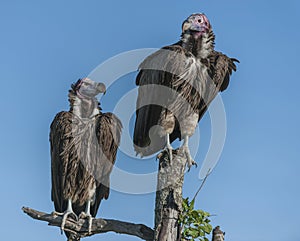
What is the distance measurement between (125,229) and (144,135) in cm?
176

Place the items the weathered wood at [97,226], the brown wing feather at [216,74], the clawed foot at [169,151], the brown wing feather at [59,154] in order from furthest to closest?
the brown wing feather at [59,154]
the brown wing feather at [216,74]
the clawed foot at [169,151]
the weathered wood at [97,226]

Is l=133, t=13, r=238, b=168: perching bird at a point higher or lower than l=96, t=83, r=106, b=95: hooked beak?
lower

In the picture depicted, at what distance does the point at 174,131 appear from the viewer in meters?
8.50

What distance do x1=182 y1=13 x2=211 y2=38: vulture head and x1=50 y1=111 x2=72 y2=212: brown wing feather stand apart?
195 centimetres

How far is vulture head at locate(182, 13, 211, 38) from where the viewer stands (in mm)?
8547

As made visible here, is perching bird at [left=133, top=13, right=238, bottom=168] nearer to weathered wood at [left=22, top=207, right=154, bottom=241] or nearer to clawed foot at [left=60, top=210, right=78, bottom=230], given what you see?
clawed foot at [left=60, top=210, right=78, bottom=230]

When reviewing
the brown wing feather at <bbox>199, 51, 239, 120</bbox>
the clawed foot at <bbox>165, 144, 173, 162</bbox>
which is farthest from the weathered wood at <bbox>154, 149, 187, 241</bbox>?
the brown wing feather at <bbox>199, 51, 239, 120</bbox>

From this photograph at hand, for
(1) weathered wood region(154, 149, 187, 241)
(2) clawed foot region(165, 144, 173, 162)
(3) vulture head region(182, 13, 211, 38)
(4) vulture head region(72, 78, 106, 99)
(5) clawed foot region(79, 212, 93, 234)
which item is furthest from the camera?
(4) vulture head region(72, 78, 106, 99)

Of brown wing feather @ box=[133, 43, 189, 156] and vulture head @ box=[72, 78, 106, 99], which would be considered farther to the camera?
vulture head @ box=[72, 78, 106, 99]

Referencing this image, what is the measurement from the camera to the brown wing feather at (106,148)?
8.78 meters

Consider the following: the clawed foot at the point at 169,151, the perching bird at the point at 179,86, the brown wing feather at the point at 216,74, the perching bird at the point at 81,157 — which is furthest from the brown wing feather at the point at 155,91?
the clawed foot at the point at 169,151

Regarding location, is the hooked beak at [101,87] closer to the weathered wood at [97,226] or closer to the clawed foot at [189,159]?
the weathered wood at [97,226]

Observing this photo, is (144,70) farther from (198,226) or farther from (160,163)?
(198,226)

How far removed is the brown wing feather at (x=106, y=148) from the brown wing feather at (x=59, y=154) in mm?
423
